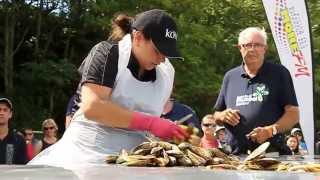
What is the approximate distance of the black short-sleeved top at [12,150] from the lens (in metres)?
5.49

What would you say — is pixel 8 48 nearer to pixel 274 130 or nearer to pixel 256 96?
pixel 256 96

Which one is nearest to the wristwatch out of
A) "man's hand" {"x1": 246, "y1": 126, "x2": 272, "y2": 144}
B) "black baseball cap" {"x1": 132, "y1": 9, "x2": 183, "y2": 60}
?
"man's hand" {"x1": 246, "y1": 126, "x2": 272, "y2": 144}

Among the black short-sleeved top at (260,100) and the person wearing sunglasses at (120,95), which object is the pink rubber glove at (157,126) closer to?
the person wearing sunglasses at (120,95)

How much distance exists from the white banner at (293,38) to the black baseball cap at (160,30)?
5.90m

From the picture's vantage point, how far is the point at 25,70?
18734 mm

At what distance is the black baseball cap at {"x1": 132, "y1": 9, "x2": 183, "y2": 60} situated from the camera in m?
2.67

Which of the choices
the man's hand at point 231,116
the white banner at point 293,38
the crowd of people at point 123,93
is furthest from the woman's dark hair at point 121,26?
the white banner at point 293,38

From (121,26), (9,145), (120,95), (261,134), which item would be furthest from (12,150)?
(120,95)

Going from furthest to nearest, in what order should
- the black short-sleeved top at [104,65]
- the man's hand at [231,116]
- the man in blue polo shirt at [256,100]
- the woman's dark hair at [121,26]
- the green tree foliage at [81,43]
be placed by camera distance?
the green tree foliage at [81,43] → the man in blue polo shirt at [256,100] → the man's hand at [231,116] → the woman's dark hair at [121,26] → the black short-sleeved top at [104,65]

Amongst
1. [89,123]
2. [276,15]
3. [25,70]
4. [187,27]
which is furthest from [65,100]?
[89,123]

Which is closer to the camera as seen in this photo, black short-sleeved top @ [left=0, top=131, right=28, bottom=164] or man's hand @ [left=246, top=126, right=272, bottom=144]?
man's hand @ [left=246, top=126, right=272, bottom=144]

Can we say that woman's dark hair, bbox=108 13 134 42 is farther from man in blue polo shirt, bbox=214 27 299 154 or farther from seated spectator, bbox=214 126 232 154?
man in blue polo shirt, bbox=214 27 299 154

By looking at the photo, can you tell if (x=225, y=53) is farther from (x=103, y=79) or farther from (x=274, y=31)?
(x=103, y=79)

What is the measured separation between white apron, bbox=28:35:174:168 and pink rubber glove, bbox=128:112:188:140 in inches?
5.0
